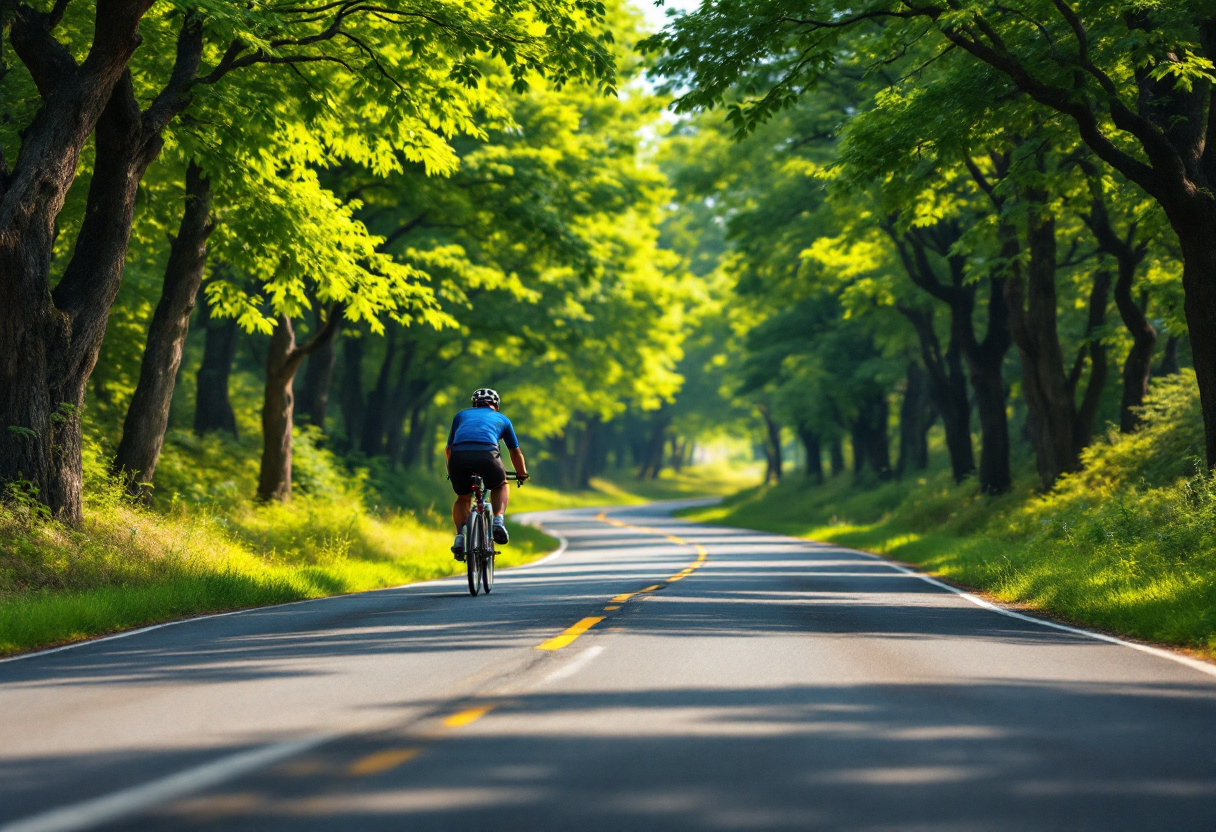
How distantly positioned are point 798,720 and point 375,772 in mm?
2285

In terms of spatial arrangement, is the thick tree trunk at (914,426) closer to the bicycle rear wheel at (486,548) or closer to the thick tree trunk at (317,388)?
the thick tree trunk at (317,388)

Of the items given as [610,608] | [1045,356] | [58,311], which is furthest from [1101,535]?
[58,311]

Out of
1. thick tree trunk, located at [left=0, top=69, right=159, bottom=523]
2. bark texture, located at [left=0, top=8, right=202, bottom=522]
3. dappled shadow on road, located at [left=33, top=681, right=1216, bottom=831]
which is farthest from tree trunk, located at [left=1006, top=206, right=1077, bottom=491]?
dappled shadow on road, located at [left=33, top=681, right=1216, bottom=831]

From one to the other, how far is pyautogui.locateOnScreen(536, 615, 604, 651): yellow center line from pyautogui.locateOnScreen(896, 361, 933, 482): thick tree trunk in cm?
3260

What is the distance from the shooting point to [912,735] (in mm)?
6156

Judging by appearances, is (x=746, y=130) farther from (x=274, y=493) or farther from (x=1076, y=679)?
(x=274, y=493)

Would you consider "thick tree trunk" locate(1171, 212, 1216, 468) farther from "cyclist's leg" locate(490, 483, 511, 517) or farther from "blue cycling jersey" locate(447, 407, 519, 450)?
"cyclist's leg" locate(490, 483, 511, 517)

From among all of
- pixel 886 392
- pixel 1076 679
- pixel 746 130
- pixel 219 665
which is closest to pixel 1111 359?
pixel 886 392

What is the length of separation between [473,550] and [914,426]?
3312 centimetres

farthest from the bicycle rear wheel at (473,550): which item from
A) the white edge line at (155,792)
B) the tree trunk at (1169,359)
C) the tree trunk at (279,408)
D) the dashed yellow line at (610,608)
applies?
the tree trunk at (1169,359)

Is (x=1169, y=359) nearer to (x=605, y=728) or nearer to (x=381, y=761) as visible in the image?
(x=605, y=728)

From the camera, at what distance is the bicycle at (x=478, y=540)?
46.2 ft

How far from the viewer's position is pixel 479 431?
46.4ft

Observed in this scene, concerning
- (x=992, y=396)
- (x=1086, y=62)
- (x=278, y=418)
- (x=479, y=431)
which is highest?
(x=1086, y=62)
